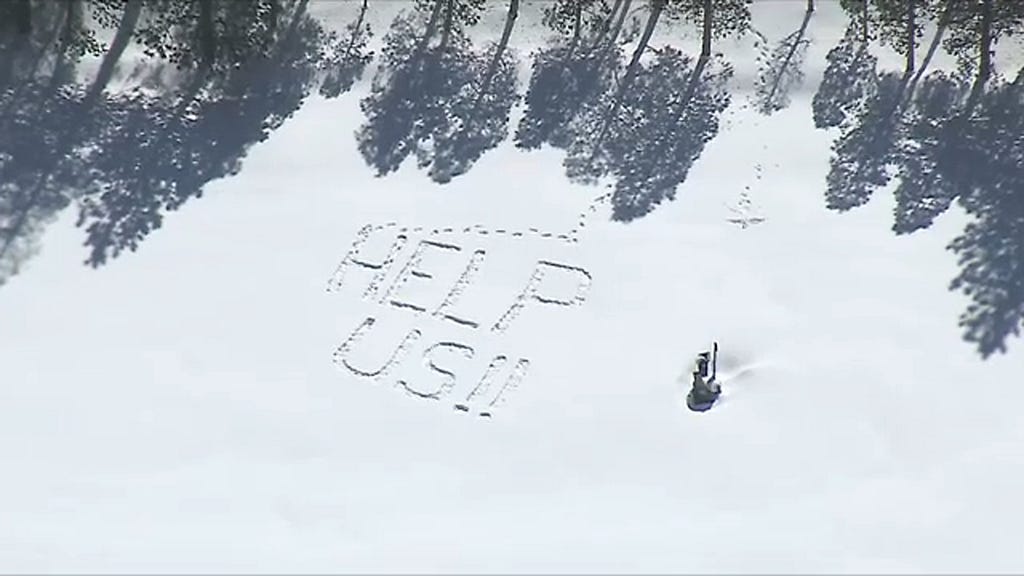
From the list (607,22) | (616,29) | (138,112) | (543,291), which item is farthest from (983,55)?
(138,112)

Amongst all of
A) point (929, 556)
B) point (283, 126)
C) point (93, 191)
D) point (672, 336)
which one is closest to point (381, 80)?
point (283, 126)

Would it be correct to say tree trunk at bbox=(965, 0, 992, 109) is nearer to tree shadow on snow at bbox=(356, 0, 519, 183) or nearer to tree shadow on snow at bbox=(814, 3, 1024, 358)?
tree shadow on snow at bbox=(814, 3, 1024, 358)

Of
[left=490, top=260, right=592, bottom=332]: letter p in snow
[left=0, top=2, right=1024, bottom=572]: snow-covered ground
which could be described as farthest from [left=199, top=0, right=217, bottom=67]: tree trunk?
[left=490, top=260, right=592, bottom=332]: letter p in snow

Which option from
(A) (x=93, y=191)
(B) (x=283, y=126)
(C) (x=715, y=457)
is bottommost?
(C) (x=715, y=457)

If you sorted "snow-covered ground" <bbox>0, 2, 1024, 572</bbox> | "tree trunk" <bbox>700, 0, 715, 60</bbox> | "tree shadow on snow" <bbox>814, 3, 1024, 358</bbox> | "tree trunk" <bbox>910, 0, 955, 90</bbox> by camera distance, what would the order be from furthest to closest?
1. "tree trunk" <bbox>700, 0, 715, 60</bbox>
2. "tree trunk" <bbox>910, 0, 955, 90</bbox>
3. "tree shadow on snow" <bbox>814, 3, 1024, 358</bbox>
4. "snow-covered ground" <bbox>0, 2, 1024, 572</bbox>

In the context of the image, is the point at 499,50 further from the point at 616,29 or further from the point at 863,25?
the point at 863,25

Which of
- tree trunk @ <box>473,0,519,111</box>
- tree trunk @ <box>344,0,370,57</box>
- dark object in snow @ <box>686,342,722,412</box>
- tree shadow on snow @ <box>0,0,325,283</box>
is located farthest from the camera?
tree trunk @ <box>344,0,370,57</box>

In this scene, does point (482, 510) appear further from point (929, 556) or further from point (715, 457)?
point (929, 556)
